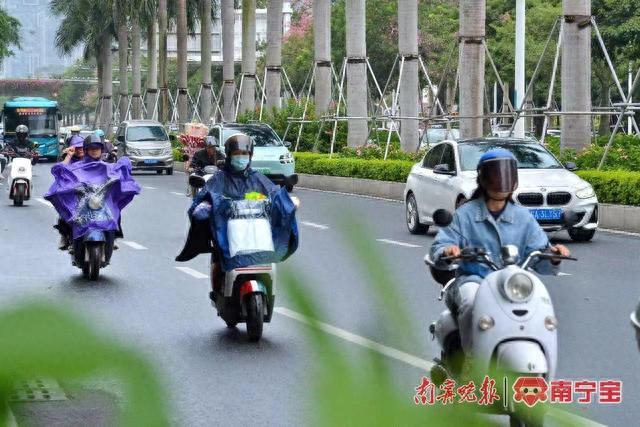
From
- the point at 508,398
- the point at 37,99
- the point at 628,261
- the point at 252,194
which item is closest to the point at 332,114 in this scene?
the point at 37,99

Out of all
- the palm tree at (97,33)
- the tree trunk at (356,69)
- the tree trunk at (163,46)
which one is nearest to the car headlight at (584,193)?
the tree trunk at (356,69)

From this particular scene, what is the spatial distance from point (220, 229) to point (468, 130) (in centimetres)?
2098

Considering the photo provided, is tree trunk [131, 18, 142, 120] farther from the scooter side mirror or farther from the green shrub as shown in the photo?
the scooter side mirror

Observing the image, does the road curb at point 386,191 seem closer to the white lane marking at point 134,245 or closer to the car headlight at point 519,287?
the white lane marking at point 134,245

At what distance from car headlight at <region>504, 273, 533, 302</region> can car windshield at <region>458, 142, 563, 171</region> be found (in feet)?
45.4

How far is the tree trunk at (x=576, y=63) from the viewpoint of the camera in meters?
25.7

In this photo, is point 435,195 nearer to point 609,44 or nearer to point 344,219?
point 344,219

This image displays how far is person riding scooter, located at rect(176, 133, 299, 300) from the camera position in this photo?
10.9 meters

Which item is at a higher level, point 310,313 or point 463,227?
point 310,313

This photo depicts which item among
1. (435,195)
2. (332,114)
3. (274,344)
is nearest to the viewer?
(274,344)

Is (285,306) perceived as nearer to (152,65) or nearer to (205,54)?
(205,54)

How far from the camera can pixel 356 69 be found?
124 ft

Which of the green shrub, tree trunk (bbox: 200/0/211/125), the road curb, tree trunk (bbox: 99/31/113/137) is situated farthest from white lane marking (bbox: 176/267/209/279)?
tree trunk (bbox: 99/31/113/137)

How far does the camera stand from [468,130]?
31219 millimetres
